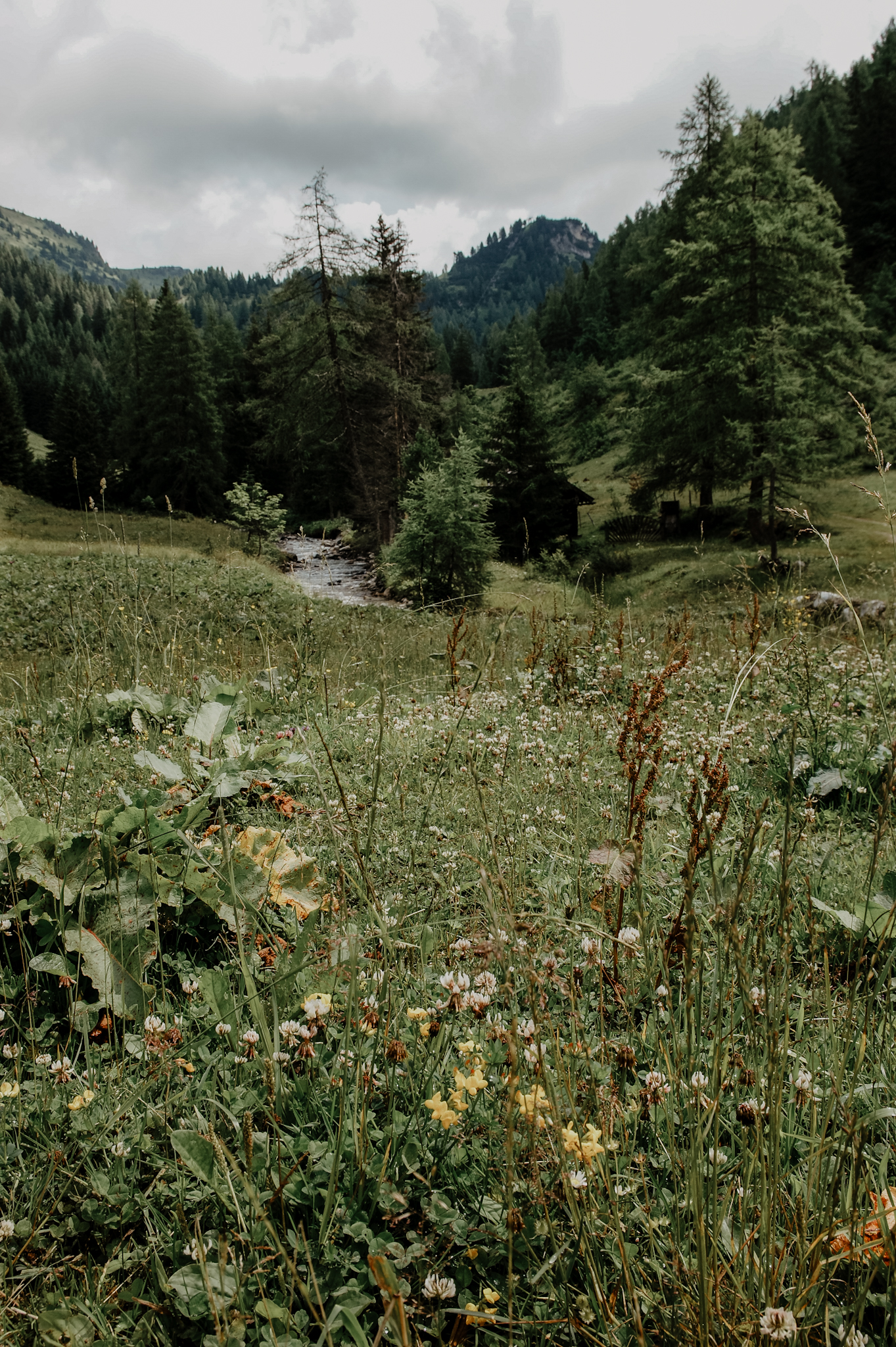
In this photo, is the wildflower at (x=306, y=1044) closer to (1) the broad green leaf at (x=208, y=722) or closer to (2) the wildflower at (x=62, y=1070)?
(2) the wildflower at (x=62, y=1070)

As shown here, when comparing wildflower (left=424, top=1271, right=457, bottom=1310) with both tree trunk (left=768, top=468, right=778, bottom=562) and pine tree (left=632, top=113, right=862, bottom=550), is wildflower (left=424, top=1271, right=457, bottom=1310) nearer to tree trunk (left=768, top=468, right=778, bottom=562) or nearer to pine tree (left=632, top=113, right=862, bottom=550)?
tree trunk (left=768, top=468, right=778, bottom=562)

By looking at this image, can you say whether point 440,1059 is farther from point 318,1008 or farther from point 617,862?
point 617,862

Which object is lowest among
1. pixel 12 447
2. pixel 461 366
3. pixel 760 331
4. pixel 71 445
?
pixel 760 331

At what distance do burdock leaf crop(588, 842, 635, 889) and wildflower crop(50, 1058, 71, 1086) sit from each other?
1284 millimetres

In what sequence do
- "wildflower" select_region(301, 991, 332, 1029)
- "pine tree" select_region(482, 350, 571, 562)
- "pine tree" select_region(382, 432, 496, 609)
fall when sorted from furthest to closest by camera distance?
"pine tree" select_region(482, 350, 571, 562) < "pine tree" select_region(382, 432, 496, 609) < "wildflower" select_region(301, 991, 332, 1029)

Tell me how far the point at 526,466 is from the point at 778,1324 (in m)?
29.6

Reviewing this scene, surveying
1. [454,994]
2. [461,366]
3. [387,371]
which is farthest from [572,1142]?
[461,366]

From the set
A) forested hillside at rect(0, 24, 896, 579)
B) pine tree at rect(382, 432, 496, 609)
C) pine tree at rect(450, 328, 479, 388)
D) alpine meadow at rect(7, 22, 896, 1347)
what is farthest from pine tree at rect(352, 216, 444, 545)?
pine tree at rect(450, 328, 479, 388)

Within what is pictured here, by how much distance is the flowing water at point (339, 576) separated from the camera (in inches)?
840

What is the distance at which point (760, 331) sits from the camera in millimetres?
19750

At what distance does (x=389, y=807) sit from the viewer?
123 inches

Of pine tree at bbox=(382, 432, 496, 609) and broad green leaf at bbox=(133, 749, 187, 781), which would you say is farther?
pine tree at bbox=(382, 432, 496, 609)

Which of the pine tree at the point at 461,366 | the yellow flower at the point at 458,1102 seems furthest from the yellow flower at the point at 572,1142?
the pine tree at the point at 461,366

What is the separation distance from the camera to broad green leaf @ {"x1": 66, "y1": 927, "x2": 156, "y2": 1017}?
182cm
